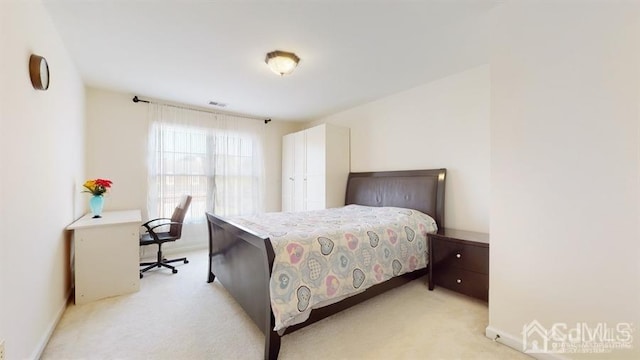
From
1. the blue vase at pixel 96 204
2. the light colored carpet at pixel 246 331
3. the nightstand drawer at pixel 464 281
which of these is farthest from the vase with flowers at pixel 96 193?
the nightstand drawer at pixel 464 281

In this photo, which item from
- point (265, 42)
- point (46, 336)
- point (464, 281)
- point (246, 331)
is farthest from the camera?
point (464, 281)

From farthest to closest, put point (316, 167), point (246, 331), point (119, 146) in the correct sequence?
point (316, 167), point (119, 146), point (246, 331)

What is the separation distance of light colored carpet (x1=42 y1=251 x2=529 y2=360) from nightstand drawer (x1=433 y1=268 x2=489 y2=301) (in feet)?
0.31

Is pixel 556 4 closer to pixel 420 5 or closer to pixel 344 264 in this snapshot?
pixel 420 5

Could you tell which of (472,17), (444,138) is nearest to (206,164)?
(444,138)

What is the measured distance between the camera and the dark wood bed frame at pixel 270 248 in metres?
1.67

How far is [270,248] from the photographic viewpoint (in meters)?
1.63

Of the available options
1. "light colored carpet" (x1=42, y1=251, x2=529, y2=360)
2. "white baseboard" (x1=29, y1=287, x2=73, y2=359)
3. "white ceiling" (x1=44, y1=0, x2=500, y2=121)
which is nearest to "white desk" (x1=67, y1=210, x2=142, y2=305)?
"light colored carpet" (x1=42, y1=251, x2=529, y2=360)

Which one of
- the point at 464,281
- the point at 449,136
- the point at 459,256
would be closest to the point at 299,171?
the point at 449,136

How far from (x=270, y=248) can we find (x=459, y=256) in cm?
191

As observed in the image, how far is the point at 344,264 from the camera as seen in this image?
1.98m

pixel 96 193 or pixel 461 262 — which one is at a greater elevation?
pixel 96 193
